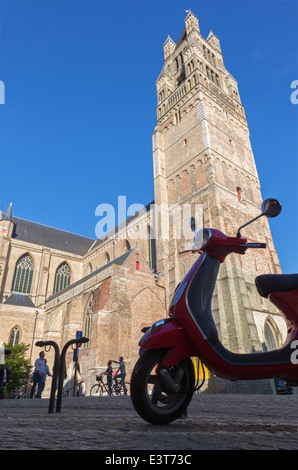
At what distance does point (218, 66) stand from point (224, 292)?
23.2 m

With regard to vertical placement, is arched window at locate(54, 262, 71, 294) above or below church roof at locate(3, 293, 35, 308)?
above

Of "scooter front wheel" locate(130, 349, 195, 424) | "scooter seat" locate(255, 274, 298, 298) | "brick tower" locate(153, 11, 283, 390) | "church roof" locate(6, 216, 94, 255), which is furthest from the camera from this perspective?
"church roof" locate(6, 216, 94, 255)

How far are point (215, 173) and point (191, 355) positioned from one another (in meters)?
18.4

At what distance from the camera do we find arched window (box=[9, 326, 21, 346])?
22403 mm

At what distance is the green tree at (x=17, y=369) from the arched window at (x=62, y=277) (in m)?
10.0

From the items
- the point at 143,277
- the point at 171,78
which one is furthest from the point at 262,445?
the point at 171,78

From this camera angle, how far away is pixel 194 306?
8.14ft

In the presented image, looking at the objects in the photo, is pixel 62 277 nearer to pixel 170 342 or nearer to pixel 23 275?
pixel 23 275

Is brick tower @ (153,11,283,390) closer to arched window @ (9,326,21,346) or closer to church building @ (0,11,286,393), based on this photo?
church building @ (0,11,286,393)

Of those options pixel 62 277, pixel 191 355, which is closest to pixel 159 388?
pixel 191 355

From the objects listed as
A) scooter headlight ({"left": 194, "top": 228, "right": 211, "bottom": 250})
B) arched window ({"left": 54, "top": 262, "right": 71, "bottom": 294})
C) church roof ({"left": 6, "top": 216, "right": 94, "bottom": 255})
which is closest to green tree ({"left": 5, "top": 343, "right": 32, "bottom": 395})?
arched window ({"left": 54, "top": 262, "right": 71, "bottom": 294})

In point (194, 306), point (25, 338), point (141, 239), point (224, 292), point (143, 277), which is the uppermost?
point (141, 239)

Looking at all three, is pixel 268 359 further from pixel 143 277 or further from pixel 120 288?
pixel 143 277

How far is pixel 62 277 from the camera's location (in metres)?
30.9
